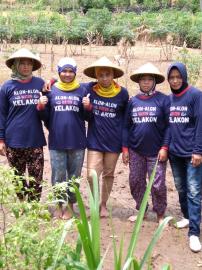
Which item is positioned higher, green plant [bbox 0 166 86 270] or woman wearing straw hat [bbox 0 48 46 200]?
woman wearing straw hat [bbox 0 48 46 200]

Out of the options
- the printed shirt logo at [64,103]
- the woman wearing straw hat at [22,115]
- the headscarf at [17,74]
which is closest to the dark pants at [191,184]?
the printed shirt logo at [64,103]

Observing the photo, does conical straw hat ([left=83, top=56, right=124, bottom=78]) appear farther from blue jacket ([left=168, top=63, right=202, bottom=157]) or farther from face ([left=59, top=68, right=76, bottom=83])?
blue jacket ([left=168, top=63, right=202, bottom=157])

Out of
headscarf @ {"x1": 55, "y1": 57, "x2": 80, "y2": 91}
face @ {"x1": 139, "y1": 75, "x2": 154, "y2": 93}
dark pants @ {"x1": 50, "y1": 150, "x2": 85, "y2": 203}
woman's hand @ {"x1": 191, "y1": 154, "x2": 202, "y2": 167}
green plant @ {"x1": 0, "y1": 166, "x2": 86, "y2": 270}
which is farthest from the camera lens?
dark pants @ {"x1": 50, "y1": 150, "x2": 85, "y2": 203}

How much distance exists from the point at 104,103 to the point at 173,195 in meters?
1.46

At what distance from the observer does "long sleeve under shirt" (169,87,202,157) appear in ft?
12.7

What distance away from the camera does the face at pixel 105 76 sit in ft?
13.9

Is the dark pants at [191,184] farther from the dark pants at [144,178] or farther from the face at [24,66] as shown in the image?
the face at [24,66]

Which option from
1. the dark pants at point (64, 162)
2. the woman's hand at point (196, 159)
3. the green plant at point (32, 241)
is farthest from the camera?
the dark pants at point (64, 162)

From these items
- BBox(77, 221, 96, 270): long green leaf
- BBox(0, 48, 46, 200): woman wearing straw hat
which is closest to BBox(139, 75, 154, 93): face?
BBox(0, 48, 46, 200): woman wearing straw hat

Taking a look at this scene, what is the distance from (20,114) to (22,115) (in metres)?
0.02

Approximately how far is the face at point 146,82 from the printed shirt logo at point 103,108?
0.28m

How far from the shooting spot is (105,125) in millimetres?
4320

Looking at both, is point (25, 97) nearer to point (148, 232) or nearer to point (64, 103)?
point (64, 103)

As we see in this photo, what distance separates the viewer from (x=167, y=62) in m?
13.4
